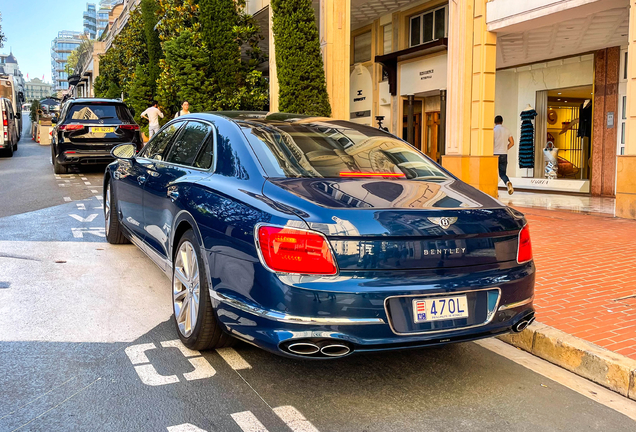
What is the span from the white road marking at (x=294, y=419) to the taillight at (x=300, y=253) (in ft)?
2.41

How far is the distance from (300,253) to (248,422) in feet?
2.86

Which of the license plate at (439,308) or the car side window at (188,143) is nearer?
the license plate at (439,308)

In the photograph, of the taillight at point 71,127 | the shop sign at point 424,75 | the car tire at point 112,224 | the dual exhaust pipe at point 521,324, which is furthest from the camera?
the shop sign at point 424,75

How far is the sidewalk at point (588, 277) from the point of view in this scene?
4406 millimetres

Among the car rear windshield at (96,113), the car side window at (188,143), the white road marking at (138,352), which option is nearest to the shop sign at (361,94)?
the car rear windshield at (96,113)

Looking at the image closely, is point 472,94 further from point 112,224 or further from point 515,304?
point 515,304

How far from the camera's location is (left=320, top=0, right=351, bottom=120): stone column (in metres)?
14.3

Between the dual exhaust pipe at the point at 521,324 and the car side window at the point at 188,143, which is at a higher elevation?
the car side window at the point at 188,143

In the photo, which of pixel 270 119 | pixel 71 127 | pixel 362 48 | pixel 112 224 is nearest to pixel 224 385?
pixel 270 119

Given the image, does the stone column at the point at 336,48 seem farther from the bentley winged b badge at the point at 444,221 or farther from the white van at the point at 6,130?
the white van at the point at 6,130

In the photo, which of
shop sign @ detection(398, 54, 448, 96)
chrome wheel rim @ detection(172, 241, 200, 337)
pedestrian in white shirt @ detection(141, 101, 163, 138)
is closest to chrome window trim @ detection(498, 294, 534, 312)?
chrome wheel rim @ detection(172, 241, 200, 337)

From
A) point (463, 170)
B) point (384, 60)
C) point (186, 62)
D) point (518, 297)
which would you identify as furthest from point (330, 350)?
point (384, 60)

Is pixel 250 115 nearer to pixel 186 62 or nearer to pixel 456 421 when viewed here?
pixel 456 421

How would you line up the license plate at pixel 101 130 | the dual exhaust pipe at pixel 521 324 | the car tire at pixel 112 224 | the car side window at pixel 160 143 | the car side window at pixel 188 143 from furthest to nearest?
the license plate at pixel 101 130 → the car tire at pixel 112 224 → the car side window at pixel 160 143 → the car side window at pixel 188 143 → the dual exhaust pipe at pixel 521 324
